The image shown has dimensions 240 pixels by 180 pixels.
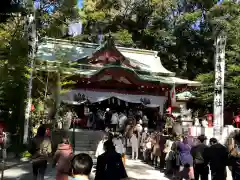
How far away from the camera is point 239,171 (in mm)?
6395

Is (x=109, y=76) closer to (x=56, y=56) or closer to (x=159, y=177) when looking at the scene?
(x=56, y=56)

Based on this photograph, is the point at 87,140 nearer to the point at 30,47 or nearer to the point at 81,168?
the point at 30,47

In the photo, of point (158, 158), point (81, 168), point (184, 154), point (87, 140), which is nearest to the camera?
point (81, 168)

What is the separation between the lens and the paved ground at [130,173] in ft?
31.2

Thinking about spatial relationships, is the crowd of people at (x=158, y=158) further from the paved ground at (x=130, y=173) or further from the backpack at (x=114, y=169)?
the paved ground at (x=130, y=173)

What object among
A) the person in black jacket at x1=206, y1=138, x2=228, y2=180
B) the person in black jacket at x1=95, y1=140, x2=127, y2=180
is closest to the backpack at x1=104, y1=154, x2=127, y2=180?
the person in black jacket at x1=95, y1=140, x2=127, y2=180

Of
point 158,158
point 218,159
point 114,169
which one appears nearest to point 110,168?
point 114,169

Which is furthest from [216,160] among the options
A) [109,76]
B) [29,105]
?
[109,76]

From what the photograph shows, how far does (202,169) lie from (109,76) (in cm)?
1309

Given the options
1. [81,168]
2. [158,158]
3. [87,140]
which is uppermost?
[81,168]

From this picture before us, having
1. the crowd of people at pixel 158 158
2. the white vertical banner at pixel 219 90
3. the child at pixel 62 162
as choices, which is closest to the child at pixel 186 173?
the crowd of people at pixel 158 158

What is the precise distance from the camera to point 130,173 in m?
10.9

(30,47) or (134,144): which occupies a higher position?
(30,47)

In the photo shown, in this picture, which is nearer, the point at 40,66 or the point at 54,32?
the point at 54,32
